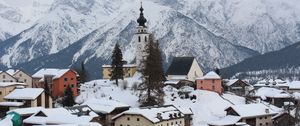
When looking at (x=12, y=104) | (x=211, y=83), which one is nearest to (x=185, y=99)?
(x=211, y=83)

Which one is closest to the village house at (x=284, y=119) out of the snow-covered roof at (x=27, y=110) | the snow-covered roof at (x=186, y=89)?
the snow-covered roof at (x=186, y=89)

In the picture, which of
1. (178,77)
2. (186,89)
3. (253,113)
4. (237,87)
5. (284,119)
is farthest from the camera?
(237,87)

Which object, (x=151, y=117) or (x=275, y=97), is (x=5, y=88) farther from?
(x=275, y=97)

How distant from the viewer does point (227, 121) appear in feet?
300

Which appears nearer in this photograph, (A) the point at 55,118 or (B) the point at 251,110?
(A) the point at 55,118

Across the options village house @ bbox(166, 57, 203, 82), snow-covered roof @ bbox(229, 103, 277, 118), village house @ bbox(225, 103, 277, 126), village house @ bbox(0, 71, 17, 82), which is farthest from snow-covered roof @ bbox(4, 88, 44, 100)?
village house @ bbox(166, 57, 203, 82)

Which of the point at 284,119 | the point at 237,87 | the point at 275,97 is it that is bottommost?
the point at 284,119

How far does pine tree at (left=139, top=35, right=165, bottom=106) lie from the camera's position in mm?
94562

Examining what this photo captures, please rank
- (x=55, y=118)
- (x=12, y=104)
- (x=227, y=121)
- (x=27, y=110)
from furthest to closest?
(x=227, y=121)
(x=12, y=104)
(x=27, y=110)
(x=55, y=118)

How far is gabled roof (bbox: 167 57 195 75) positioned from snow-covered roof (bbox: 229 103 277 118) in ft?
63.8

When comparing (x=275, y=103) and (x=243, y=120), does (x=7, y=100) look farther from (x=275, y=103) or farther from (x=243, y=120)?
(x=275, y=103)

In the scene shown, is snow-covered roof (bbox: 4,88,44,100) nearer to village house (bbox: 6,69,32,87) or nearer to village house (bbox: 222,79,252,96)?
village house (bbox: 6,69,32,87)

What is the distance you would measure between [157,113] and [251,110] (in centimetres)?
1834

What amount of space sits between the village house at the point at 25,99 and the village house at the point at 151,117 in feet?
41.7
